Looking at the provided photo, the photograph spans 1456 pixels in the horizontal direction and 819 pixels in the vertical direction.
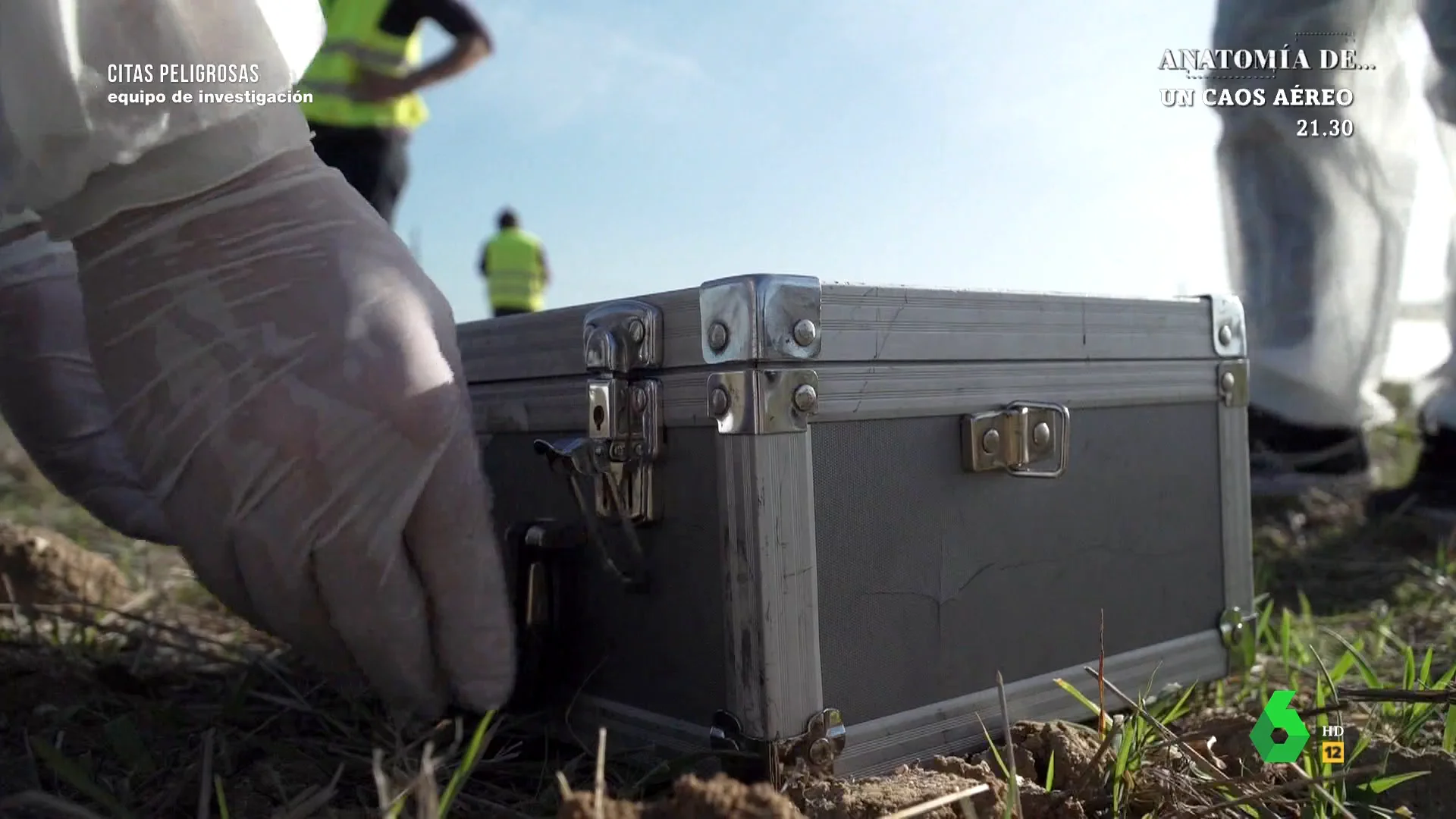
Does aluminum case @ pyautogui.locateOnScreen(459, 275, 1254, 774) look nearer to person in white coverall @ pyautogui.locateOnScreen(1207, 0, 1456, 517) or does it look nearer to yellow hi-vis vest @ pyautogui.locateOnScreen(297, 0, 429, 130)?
person in white coverall @ pyautogui.locateOnScreen(1207, 0, 1456, 517)

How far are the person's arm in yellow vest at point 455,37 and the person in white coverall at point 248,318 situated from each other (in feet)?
9.17

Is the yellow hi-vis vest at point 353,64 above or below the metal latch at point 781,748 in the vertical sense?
above

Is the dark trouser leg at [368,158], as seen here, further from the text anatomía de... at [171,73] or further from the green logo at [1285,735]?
the green logo at [1285,735]

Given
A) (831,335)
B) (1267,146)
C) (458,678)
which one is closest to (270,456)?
(458,678)

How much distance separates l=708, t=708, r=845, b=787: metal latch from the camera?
40.6 inches

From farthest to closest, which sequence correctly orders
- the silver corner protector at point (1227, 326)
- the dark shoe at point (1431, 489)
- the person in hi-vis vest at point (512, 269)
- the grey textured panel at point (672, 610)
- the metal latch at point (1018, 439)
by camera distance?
1. the person in hi-vis vest at point (512, 269)
2. the dark shoe at point (1431, 489)
3. the silver corner protector at point (1227, 326)
4. the metal latch at point (1018, 439)
5. the grey textured panel at point (672, 610)

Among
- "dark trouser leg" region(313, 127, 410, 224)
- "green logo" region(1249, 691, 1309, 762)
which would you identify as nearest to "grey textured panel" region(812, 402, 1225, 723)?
"green logo" region(1249, 691, 1309, 762)

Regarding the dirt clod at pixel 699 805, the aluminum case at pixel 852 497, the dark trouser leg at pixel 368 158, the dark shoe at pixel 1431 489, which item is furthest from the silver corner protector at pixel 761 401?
the dark trouser leg at pixel 368 158

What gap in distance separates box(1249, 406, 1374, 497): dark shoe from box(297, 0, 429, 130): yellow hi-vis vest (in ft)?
9.72

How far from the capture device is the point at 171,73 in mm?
979

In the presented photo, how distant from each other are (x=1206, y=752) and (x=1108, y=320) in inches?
21.8

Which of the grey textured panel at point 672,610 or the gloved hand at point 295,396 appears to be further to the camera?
the grey textured panel at point 672,610

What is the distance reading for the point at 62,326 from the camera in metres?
1.40

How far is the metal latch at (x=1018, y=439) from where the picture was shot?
3.95ft
